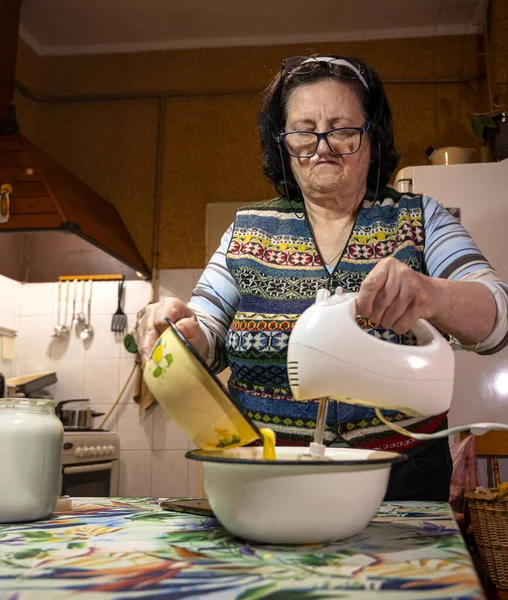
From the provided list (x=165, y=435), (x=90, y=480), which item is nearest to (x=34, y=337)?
(x=165, y=435)

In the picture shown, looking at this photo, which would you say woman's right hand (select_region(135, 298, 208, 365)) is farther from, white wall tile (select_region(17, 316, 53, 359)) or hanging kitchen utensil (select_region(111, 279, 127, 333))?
white wall tile (select_region(17, 316, 53, 359))

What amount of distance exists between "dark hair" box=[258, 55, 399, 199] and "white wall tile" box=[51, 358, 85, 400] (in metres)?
2.50

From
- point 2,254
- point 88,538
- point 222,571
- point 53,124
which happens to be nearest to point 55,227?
point 2,254

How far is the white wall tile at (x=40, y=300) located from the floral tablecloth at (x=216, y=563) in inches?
119

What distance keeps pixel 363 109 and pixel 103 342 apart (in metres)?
2.63

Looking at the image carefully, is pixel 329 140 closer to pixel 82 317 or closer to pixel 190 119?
pixel 82 317

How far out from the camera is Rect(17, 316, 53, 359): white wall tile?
11.8 feet

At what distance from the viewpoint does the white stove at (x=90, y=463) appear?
267cm

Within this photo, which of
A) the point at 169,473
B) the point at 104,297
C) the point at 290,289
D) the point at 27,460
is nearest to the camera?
the point at 27,460

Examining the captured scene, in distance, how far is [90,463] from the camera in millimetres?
2977

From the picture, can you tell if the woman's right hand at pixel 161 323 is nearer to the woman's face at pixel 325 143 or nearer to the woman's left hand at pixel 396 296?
the woman's left hand at pixel 396 296

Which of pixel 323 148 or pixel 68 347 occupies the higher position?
pixel 323 148

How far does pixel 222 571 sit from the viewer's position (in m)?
0.50

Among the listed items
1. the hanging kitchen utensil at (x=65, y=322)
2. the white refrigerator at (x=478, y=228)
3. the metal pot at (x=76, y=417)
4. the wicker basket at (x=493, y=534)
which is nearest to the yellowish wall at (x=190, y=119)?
the hanging kitchen utensil at (x=65, y=322)
